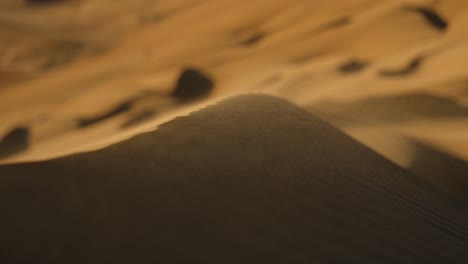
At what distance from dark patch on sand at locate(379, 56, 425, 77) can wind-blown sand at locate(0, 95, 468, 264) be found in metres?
2.92

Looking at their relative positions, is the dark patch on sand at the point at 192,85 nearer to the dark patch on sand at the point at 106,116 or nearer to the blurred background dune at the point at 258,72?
the blurred background dune at the point at 258,72

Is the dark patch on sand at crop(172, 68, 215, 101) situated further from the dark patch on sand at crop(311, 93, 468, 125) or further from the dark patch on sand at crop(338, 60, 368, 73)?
the dark patch on sand at crop(311, 93, 468, 125)

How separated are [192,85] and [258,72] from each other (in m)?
1.15

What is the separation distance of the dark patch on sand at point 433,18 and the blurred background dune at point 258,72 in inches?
1.1

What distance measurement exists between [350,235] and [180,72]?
620 centimetres

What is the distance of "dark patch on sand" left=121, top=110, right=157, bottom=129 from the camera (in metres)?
6.15

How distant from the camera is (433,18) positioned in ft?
24.8

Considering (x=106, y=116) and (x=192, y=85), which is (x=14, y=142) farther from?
(x=192, y=85)

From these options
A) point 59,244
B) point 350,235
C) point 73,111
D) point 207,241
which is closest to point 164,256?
point 207,241

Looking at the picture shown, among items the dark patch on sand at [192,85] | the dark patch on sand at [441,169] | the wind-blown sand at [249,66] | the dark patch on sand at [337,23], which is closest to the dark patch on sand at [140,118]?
the wind-blown sand at [249,66]

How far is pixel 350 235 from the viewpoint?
7.02 ft

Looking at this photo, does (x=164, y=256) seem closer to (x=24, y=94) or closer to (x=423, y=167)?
(x=423, y=167)

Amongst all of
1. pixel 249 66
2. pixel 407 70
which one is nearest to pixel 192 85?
pixel 249 66

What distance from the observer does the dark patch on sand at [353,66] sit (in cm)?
635
